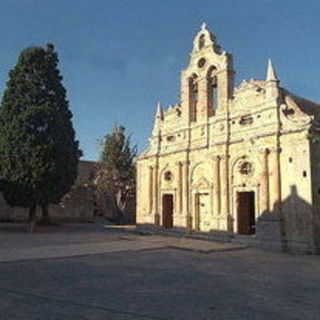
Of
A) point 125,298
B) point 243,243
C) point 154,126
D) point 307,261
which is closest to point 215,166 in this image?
point 243,243

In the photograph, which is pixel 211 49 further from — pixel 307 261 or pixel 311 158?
pixel 307 261

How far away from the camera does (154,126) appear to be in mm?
26078

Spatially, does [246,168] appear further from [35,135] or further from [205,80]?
[35,135]

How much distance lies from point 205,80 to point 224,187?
622 cm

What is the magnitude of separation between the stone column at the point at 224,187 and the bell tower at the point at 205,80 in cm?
280

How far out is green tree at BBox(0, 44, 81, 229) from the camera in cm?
2466

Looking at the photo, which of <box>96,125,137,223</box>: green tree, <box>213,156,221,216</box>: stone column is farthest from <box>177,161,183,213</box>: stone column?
<box>96,125,137,223</box>: green tree

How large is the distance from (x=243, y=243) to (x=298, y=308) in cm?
1154

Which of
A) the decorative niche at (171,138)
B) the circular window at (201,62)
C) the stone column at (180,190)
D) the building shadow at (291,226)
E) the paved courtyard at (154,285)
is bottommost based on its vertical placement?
the paved courtyard at (154,285)

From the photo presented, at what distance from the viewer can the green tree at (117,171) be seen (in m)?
35.4

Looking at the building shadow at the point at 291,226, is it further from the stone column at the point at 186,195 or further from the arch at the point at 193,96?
the arch at the point at 193,96

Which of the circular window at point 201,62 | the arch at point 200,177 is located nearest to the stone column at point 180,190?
the arch at point 200,177

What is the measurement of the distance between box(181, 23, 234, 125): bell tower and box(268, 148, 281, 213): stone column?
4.19 metres

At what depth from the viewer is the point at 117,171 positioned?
35656 mm
